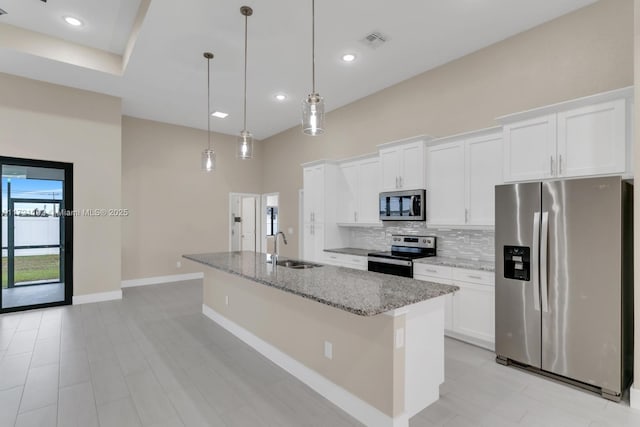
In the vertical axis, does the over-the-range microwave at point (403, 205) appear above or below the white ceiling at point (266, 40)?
below

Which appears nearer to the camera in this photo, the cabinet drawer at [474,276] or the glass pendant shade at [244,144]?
the cabinet drawer at [474,276]

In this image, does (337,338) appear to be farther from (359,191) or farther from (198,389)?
(359,191)

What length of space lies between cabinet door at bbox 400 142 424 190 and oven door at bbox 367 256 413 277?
3.36ft

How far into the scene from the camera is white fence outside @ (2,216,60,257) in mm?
4668

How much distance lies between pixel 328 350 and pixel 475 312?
185 cm

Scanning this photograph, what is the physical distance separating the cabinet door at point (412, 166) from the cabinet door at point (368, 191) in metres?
0.57

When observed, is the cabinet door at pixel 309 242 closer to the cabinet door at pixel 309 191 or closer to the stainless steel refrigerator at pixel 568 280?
the cabinet door at pixel 309 191

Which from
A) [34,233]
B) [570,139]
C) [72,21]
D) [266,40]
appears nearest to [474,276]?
[570,139]

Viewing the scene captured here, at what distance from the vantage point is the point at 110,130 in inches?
209

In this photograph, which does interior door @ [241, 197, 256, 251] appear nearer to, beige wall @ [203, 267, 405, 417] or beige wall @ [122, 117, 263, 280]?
beige wall @ [122, 117, 263, 280]

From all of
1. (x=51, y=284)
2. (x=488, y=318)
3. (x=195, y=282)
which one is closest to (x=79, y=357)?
(x=51, y=284)

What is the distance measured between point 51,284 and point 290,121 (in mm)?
5185

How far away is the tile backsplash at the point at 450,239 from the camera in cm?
373

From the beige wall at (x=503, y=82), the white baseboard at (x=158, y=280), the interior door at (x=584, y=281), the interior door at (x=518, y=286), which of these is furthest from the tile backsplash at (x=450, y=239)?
the white baseboard at (x=158, y=280)
